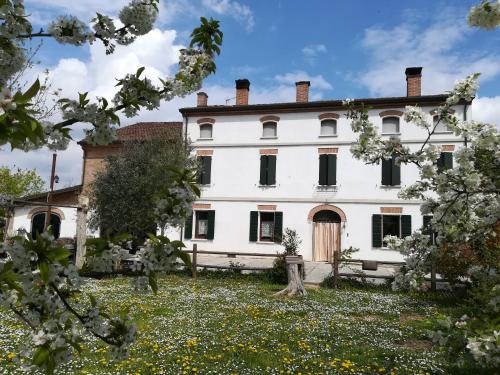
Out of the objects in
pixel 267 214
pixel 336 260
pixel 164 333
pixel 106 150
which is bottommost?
pixel 164 333

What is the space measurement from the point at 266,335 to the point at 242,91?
19754 mm

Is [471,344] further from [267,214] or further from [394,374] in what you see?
[267,214]

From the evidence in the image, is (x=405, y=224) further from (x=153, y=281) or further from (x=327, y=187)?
(x=153, y=281)

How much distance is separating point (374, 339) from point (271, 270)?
760 cm

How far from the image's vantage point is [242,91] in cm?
2502

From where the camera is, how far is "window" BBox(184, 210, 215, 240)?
23734 mm

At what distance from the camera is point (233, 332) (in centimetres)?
755

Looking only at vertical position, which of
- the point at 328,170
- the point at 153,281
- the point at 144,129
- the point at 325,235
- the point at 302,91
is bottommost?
the point at 153,281

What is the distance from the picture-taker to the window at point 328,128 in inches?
896

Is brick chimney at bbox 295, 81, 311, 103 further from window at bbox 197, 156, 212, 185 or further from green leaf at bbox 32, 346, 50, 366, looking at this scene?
green leaf at bbox 32, 346, 50, 366

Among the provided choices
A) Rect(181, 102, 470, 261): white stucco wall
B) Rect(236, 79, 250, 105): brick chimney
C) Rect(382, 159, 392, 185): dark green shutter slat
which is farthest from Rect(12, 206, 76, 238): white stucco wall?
Rect(382, 159, 392, 185): dark green shutter slat

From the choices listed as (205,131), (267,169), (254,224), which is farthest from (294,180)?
(205,131)

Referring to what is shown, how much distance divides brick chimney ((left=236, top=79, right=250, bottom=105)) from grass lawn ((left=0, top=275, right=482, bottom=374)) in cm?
1516

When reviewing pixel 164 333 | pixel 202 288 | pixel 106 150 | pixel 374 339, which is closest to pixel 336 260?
pixel 202 288
